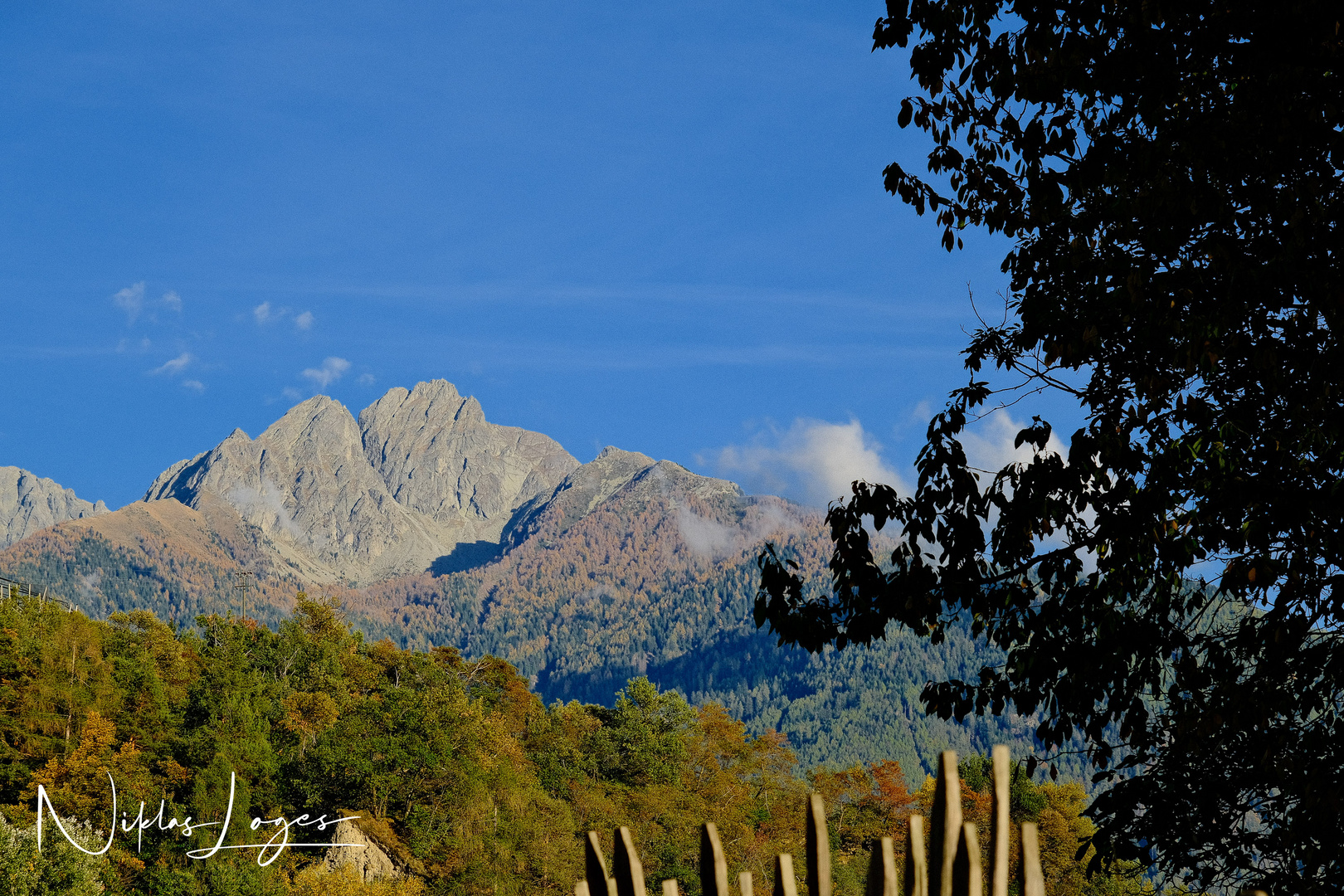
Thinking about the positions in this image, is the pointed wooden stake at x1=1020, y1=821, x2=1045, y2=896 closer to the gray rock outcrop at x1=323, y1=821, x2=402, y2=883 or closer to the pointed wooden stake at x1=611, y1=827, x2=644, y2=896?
the pointed wooden stake at x1=611, y1=827, x2=644, y2=896

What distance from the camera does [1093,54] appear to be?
724cm

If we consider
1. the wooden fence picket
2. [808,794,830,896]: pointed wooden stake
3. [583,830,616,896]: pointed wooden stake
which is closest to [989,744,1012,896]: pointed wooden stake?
the wooden fence picket

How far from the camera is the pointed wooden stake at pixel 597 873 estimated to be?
3.10m

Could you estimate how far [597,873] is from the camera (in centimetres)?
314

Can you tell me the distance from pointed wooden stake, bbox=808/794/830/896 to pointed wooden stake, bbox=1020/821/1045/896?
496mm

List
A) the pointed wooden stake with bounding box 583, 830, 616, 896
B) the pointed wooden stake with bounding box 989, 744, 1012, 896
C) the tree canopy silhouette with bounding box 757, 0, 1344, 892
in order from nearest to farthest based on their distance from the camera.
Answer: the pointed wooden stake with bounding box 989, 744, 1012, 896 → the pointed wooden stake with bounding box 583, 830, 616, 896 → the tree canopy silhouette with bounding box 757, 0, 1344, 892

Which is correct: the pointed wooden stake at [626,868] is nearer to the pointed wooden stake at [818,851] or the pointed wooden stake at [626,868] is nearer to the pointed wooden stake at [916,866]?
the pointed wooden stake at [818,851]

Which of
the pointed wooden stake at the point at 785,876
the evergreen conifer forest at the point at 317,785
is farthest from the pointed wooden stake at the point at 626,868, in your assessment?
the evergreen conifer forest at the point at 317,785

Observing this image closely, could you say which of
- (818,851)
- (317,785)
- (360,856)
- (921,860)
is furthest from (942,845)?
(317,785)

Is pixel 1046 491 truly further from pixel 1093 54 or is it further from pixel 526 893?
pixel 526 893

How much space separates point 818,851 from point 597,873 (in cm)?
67

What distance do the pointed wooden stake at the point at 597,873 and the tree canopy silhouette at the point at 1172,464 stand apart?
4471 mm

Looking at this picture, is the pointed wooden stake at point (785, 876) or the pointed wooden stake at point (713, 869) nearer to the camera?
the pointed wooden stake at point (785, 876)

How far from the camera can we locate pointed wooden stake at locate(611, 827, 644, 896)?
299 centimetres
